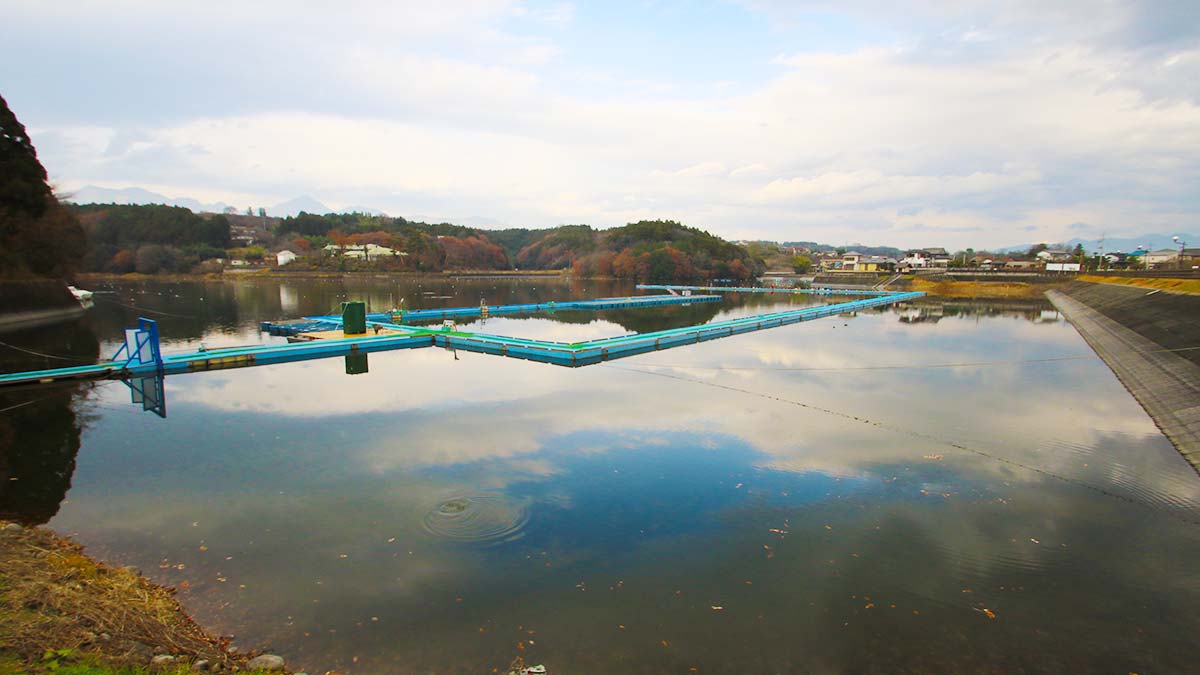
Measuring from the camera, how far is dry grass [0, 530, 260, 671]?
11.7 ft

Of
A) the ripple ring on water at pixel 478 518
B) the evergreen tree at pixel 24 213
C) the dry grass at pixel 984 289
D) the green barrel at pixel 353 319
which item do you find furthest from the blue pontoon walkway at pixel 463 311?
the dry grass at pixel 984 289

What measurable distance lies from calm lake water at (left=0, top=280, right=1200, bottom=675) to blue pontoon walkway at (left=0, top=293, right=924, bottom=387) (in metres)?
1.34

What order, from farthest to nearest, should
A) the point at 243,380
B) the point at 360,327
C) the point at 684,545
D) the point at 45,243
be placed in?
the point at 45,243 → the point at 360,327 → the point at 243,380 → the point at 684,545

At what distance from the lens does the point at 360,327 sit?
64.3 feet

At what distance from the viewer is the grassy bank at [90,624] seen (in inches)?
135

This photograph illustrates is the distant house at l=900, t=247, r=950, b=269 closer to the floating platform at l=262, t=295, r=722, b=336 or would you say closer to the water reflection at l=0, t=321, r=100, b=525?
the floating platform at l=262, t=295, r=722, b=336

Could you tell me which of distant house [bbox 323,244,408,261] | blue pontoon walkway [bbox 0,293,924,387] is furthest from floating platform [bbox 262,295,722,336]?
distant house [bbox 323,244,408,261]

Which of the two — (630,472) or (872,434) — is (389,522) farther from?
(872,434)

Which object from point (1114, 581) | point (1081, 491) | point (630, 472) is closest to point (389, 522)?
point (630, 472)

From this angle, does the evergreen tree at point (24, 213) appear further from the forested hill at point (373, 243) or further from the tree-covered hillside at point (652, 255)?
the tree-covered hillside at point (652, 255)

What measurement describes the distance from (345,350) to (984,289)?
194 feet

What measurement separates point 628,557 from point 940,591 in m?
3.08

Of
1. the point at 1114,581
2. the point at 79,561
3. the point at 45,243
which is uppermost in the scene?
the point at 45,243

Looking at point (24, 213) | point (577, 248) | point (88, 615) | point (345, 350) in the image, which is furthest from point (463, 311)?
point (577, 248)
